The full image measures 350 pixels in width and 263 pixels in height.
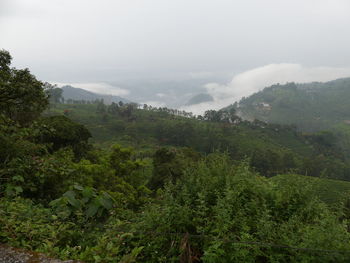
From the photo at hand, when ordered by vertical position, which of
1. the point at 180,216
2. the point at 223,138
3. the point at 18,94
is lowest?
the point at 223,138

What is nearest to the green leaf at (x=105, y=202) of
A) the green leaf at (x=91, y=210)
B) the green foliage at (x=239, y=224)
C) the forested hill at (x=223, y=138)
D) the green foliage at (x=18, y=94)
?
the green leaf at (x=91, y=210)

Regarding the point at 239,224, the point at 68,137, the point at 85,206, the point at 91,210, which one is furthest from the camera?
the point at 68,137

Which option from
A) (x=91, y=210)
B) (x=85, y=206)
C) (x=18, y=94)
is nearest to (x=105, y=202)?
(x=91, y=210)

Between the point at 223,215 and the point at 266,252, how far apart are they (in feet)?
2.25

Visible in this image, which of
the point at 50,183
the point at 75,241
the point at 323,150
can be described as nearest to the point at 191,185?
the point at 75,241

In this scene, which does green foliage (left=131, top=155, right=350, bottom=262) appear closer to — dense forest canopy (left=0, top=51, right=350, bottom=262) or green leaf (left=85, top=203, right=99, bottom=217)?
dense forest canopy (left=0, top=51, right=350, bottom=262)

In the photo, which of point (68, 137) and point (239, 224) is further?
point (68, 137)

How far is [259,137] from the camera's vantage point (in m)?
95.5

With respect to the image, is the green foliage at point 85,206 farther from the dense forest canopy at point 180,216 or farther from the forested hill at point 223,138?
the forested hill at point 223,138

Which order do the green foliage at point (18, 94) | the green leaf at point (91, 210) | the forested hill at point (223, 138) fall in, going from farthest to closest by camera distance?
the forested hill at point (223, 138) < the green foliage at point (18, 94) < the green leaf at point (91, 210)

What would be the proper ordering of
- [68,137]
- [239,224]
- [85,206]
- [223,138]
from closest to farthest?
[239,224] → [85,206] → [68,137] → [223,138]

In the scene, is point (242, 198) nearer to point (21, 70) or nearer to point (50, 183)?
point (50, 183)

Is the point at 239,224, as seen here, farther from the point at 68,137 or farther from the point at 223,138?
the point at 223,138

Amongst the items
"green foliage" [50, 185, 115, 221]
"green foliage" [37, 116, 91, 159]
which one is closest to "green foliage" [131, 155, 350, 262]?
"green foliage" [50, 185, 115, 221]
